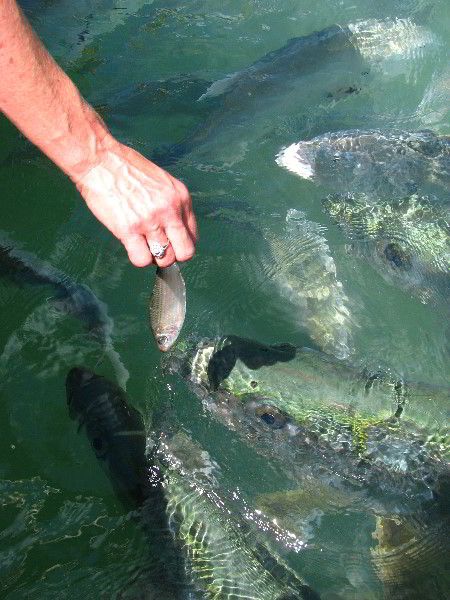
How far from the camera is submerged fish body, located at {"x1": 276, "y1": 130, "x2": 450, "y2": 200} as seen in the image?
19.9 ft

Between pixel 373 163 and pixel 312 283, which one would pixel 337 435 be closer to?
pixel 312 283

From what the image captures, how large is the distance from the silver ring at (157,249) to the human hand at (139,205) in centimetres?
1

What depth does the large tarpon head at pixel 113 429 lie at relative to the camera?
357 centimetres

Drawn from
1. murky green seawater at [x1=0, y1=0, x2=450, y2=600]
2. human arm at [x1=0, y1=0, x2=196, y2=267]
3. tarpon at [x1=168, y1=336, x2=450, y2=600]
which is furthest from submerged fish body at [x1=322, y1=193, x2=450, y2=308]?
human arm at [x1=0, y1=0, x2=196, y2=267]

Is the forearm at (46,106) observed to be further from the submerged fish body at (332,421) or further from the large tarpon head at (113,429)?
the submerged fish body at (332,421)

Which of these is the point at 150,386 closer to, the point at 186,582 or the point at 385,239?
the point at 186,582

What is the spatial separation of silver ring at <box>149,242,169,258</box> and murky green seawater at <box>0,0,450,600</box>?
6.10 ft

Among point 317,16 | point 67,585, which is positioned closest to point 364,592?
point 67,585

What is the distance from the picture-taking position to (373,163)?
20.1 ft

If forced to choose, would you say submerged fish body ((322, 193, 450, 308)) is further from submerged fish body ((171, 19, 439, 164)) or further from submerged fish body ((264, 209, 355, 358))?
submerged fish body ((171, 19, 439, 164))

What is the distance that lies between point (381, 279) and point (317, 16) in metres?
4.81

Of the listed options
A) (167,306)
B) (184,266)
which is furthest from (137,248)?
(184,266)

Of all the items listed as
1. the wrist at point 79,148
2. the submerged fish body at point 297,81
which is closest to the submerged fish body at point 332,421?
the wrist at point 79,148

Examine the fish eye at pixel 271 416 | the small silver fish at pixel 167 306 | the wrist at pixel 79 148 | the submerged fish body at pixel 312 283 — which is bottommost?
the submerged fish body at pixel 312 283
